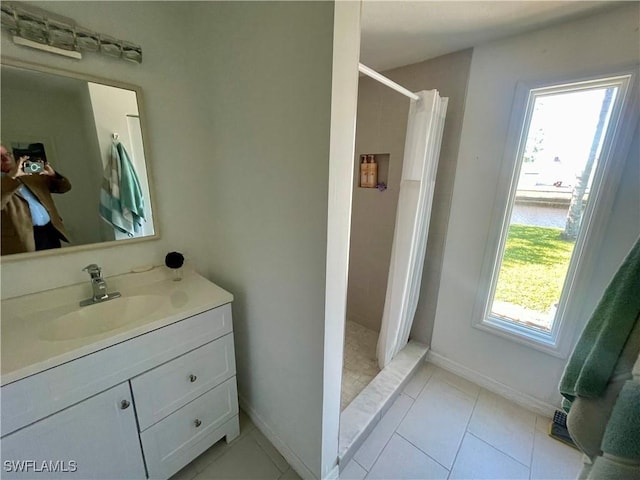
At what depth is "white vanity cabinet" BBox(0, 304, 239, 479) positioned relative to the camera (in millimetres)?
764

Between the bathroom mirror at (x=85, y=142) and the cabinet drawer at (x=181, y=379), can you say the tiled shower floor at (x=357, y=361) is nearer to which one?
the cabinet drawer at (x=181, y=379)

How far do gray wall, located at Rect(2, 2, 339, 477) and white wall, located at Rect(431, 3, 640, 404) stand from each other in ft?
4.07

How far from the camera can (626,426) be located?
0.51m

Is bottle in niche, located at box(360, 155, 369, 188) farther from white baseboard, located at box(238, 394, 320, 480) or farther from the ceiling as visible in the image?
white baseboard, located at box(238, 394, 320, 480)

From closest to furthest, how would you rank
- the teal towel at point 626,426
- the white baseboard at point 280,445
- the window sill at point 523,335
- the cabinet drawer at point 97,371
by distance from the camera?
the teal towel at point 626,426
the cabinet drawer at point 97,371
the white baseboard at point 280,445
the window sill at point 523,335

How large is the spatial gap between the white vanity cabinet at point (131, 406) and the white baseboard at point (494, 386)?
1503mm

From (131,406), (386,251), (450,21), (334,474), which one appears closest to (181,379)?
(131,406)

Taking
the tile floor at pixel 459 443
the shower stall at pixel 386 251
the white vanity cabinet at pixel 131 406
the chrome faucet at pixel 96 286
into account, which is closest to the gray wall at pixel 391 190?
the shower stall at pixel 386 251

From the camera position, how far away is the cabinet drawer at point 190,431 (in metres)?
1.06

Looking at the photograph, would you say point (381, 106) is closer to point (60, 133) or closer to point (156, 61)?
point (156, 61)

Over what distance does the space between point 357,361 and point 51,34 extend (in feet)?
7.88

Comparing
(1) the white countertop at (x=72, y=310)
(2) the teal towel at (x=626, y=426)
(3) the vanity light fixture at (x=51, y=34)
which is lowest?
(1) the white countertop at (x=72, y=310)

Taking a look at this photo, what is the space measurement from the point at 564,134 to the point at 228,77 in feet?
5.67

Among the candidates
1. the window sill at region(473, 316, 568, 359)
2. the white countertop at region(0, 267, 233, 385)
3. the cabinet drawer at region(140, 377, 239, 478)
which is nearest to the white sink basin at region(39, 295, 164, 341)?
the white countertop at region(0, 267, 233, 385)
